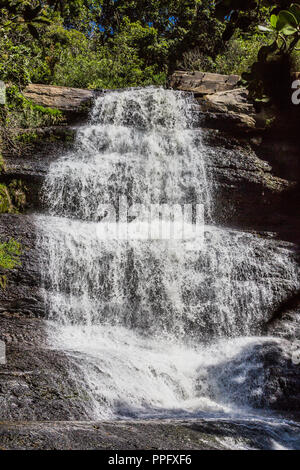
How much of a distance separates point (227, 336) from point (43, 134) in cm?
747

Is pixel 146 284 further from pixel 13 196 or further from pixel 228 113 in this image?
pixel 228 113

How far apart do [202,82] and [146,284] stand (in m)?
9.79

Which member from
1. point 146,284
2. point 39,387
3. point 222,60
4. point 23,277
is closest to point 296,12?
point 39,387

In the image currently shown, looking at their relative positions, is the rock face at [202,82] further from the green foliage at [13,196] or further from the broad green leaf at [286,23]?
the broad green leaf at [286,23]

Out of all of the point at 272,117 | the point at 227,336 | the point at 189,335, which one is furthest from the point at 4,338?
→ the point at 272,117

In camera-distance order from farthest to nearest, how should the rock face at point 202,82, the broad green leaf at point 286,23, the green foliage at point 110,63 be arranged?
the green foliage at point 110,63, the rock face at point 202,82, the broad green leaf at point 286,23

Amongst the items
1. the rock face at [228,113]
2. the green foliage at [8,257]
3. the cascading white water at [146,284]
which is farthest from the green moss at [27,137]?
the rock face at [228,113]

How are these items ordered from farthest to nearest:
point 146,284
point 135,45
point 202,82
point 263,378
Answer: point 135,45 < point 202,82 < point 146,284 < point 263,378

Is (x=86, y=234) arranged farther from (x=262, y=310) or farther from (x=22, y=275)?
(x=262, y=310)

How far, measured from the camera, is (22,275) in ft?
25.8

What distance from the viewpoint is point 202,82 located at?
1577 centimetres

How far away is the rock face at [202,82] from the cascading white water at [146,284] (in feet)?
13.8

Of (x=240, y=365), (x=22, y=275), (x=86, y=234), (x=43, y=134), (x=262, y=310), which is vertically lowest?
(x=240, y=365)

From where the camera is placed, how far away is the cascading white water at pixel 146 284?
607cm
